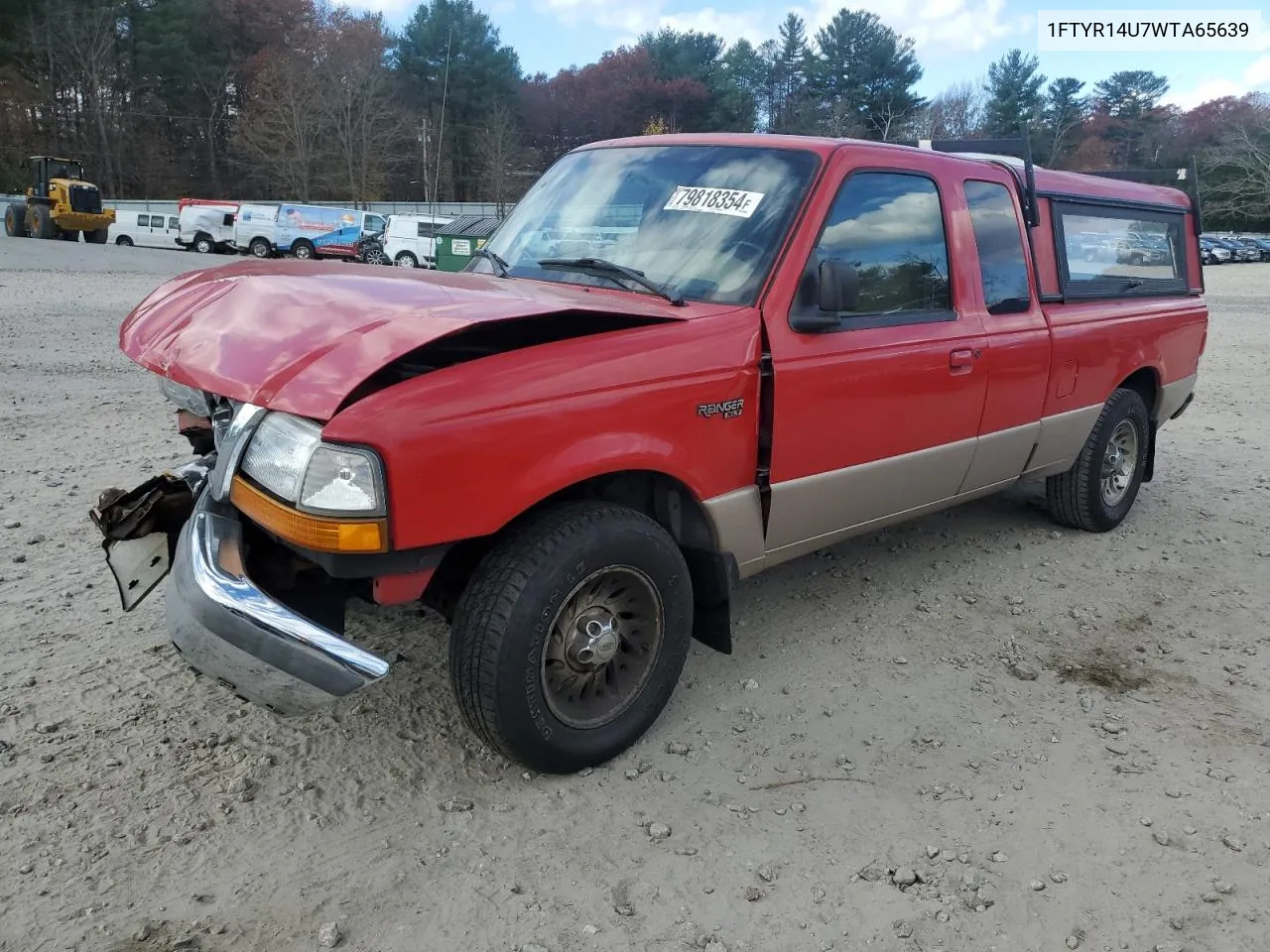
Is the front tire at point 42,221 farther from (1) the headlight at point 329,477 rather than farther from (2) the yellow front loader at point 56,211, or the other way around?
(1) the headlight at point 329,477

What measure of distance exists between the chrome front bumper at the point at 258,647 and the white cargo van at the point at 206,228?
37037mm

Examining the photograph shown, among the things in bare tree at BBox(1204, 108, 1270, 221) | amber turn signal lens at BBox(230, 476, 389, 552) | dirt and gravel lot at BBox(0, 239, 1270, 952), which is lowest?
dirt and gravel lot at BBox(0, 239, 1270, 952)

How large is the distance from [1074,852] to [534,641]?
1.69m

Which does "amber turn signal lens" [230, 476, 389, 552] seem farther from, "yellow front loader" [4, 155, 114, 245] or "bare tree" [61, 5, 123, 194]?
"bare tree" [61, 5, 123, 194]

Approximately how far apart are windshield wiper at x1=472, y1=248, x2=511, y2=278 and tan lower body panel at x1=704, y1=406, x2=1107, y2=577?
1479 millimetres

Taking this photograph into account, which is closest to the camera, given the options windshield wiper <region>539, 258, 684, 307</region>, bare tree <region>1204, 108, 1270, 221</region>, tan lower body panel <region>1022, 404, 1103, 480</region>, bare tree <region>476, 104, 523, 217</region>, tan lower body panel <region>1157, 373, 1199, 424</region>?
windshield wiper <region>539, 258, 684, 307</region>

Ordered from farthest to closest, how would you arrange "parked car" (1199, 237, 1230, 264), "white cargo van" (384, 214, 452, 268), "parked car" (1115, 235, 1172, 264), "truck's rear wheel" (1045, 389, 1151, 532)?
"parked car" (1199, 237, 1230, 264) → "white cargo van" (384, 214, 452, 268) → "parked car" (1115, 235, 1172, 264) → "truck's rear wheel" (1045, 389, 1151, 532)

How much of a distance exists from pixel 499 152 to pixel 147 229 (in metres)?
26.3

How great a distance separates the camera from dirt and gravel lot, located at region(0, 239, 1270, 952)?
247 centimetres

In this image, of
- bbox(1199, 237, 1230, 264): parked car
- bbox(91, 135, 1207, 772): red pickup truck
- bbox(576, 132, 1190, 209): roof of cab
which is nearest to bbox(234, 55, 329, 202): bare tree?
bbox(1199, 237, 1230, 264): parked car

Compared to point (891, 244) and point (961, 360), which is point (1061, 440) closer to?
point (961, 360)

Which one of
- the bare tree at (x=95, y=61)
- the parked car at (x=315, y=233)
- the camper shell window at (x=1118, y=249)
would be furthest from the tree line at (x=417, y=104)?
the camper shell window at (x=1118, y=249)

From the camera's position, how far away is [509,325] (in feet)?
9.61

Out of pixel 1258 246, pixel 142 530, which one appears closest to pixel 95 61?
pixel 142 530
